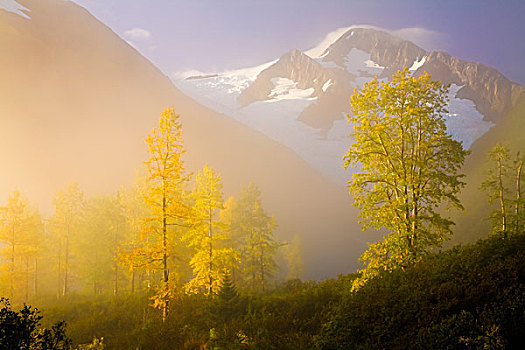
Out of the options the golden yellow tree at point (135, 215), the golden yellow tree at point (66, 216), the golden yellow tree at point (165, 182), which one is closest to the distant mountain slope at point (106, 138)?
the golden yellow tree at point (135, 215)

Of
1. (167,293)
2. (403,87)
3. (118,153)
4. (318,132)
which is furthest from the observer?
(318,132)

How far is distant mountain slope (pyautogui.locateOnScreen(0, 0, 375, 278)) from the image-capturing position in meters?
115

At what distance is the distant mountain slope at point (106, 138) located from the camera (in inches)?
4523

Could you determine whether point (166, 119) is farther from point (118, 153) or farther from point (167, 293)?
point (118, 153)

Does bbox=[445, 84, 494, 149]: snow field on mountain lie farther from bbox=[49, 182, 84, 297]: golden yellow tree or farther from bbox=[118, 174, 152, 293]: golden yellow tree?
bbox=[49, 182, 84, 297]: golden yellow tree

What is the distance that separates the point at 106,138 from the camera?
147 metres

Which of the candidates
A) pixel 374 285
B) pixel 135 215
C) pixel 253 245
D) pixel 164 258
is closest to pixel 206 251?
pixel 164 258

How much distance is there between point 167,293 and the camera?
48.1 ft

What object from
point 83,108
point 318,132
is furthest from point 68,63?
point 318,132

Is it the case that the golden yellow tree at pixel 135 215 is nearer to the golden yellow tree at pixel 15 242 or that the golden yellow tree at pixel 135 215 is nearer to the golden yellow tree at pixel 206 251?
the golden yellow tree at pixel 206 251

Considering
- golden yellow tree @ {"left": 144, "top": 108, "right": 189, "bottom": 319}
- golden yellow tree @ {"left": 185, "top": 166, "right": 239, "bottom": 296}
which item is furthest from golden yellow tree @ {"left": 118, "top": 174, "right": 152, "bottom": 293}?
golden yellow tree @ {"left": 144, "top": 108, "right": 189, "bottom": 319}

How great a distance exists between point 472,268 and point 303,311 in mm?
6984

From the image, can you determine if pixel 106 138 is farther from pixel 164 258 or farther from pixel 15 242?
pixel 164 258

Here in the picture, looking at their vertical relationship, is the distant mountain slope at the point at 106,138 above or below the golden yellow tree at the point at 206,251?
above
